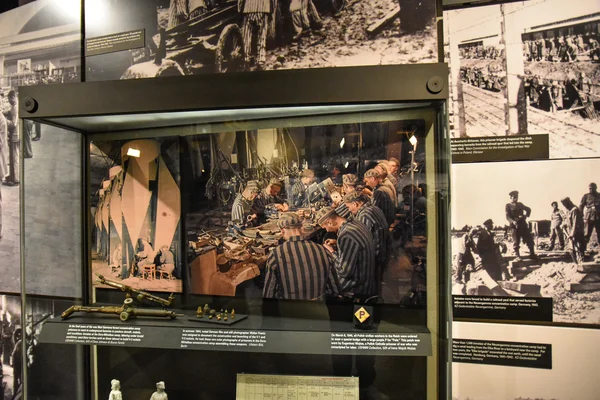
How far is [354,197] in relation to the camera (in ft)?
5.16

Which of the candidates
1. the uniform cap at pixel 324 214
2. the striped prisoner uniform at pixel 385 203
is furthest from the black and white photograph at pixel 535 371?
the uniform cap at pixel 324 214

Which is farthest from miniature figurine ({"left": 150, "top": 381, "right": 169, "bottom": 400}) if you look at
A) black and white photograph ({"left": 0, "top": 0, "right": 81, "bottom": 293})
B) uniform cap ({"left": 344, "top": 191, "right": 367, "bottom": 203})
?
uniform cap ({"left": 344, "top": 191, "right": 367, "bottom": 203})

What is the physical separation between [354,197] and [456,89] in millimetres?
625

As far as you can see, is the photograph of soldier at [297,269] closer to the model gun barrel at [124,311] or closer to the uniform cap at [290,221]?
the uniform cap at [290,221]

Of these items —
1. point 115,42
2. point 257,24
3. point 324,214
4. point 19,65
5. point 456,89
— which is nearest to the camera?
point 324,214

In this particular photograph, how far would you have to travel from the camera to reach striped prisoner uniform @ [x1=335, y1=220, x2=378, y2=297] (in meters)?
1.57

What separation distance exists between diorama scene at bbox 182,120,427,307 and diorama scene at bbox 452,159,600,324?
341mm

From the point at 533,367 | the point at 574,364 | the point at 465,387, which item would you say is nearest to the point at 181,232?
the point at 465,387

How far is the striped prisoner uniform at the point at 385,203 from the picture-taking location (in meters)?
1.53

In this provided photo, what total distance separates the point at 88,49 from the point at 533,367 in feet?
7.73

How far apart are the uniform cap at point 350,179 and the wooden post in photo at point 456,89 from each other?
0.49 metres

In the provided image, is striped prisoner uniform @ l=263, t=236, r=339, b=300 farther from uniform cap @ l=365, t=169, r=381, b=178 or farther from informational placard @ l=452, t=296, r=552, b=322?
informational placard @ l=452, t=296, r=552, b=322

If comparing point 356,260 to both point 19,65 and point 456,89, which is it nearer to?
point 456,89

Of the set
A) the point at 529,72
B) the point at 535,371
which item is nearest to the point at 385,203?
the point at 529,72
